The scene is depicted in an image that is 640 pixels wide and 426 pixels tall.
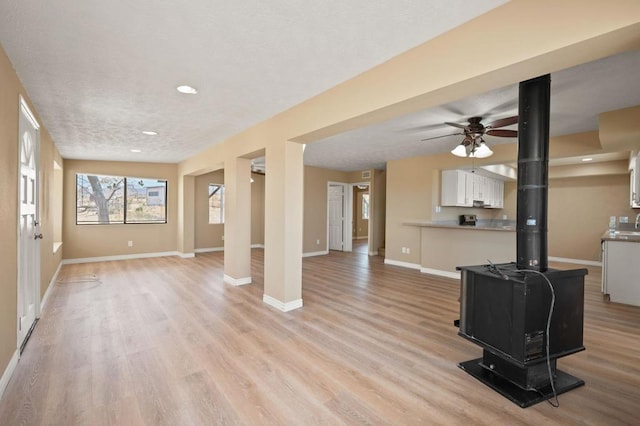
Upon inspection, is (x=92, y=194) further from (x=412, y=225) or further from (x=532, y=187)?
(x=532, y=187)

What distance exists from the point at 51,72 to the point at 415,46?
3.05 metres

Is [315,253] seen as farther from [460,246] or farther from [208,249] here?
[460,246]

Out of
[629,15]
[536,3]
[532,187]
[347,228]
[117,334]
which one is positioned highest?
[536,3]

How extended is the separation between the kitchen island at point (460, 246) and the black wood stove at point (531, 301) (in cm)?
285

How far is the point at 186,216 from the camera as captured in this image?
24.7ft

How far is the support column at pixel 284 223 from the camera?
146 inches

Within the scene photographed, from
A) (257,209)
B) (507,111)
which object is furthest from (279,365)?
(257,209)

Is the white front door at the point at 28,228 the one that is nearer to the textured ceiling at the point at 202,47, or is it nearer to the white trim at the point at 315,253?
the textured ceiling at the point at 202,47

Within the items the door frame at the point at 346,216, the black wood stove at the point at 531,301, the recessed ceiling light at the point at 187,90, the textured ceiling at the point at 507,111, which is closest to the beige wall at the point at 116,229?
the textured ceiling at the point at 507,111

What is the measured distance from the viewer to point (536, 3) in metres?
1.61

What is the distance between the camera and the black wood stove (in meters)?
2.00

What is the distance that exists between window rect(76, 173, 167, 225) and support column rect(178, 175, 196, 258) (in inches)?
26.2

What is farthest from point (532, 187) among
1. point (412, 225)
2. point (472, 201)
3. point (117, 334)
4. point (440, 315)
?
point (472, 201)

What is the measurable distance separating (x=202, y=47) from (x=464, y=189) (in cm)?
588
